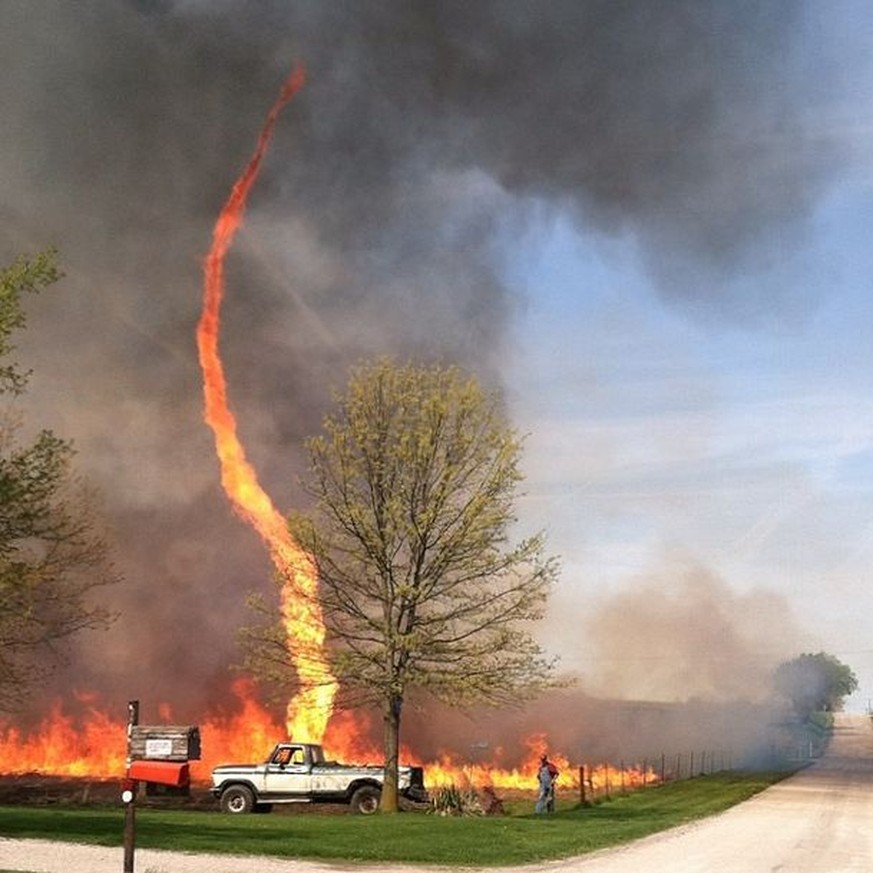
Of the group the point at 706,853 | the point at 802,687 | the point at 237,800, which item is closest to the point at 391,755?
the point at 237,800

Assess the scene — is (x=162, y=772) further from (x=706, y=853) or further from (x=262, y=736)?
(x=262, y=736)

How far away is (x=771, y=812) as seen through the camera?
38406 millimetres

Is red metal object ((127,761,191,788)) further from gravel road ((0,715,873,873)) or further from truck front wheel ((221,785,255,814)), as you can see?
truck front wheel ((221,785,255,814))

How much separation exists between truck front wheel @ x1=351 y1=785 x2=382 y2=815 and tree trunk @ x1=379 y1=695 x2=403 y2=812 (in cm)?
71

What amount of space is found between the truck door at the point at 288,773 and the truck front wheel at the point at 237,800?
58cm

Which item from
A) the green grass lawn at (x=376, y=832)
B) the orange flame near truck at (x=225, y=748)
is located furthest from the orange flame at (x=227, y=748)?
the green grass lawn at (x=376, y=832)

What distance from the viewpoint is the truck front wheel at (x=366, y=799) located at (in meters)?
37.3

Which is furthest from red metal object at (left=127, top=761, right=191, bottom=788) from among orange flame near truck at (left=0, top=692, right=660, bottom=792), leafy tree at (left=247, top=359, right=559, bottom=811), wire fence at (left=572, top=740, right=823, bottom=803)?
orange flame near truck at (left=0, top=692, right=660, bottom=792)

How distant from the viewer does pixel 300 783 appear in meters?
37.5

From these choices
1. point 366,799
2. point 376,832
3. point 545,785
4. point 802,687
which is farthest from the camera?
point 802,687

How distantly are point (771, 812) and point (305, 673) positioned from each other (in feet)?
49.3

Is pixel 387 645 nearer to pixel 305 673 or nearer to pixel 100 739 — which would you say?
pixel 305 673

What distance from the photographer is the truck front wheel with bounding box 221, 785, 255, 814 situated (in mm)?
37719

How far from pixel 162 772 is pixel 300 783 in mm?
20696
